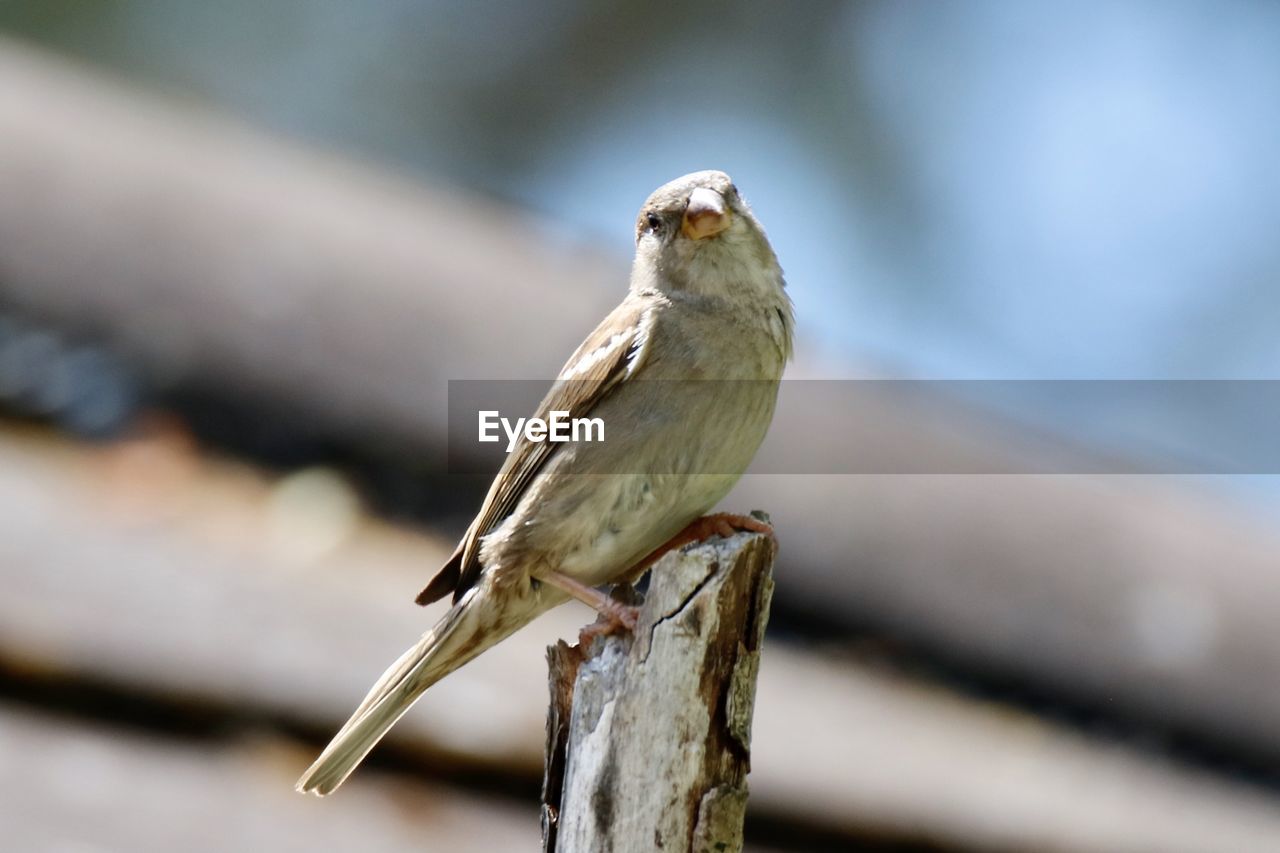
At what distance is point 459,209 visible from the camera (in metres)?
6.20

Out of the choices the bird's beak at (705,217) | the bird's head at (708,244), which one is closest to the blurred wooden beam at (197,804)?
the bird's head at (708,244)

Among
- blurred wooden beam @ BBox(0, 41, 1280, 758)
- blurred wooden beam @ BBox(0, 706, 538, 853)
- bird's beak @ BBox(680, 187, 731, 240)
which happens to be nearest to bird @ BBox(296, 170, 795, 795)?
bird's beak @ BBox(680, 187, 731, 240)

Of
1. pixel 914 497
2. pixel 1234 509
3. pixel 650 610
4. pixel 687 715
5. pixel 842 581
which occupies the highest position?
pixel 1234 509

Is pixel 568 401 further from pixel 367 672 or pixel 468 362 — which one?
pixel 468 362

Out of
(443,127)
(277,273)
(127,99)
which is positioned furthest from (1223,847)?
(443,127)

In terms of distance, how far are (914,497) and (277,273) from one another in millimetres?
2499

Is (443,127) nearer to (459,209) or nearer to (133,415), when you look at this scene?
(459,209)

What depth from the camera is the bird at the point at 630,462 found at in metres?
3.41

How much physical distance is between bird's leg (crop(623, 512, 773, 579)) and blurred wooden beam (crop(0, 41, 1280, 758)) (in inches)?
65.2

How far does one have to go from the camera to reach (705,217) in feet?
12.3

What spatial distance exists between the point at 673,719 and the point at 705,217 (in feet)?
5.26

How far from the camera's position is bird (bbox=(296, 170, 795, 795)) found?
341 cm

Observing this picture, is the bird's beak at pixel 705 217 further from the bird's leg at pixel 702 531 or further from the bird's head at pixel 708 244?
the bird's leg at pixel 702 531

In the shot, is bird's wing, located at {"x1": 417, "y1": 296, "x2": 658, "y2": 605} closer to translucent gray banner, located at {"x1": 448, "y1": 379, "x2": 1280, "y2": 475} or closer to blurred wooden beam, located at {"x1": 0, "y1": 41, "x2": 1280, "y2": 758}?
translucent gray banner, located at {"x1": 448, "y1": 379, "x2": 1280, "y2": 475}
